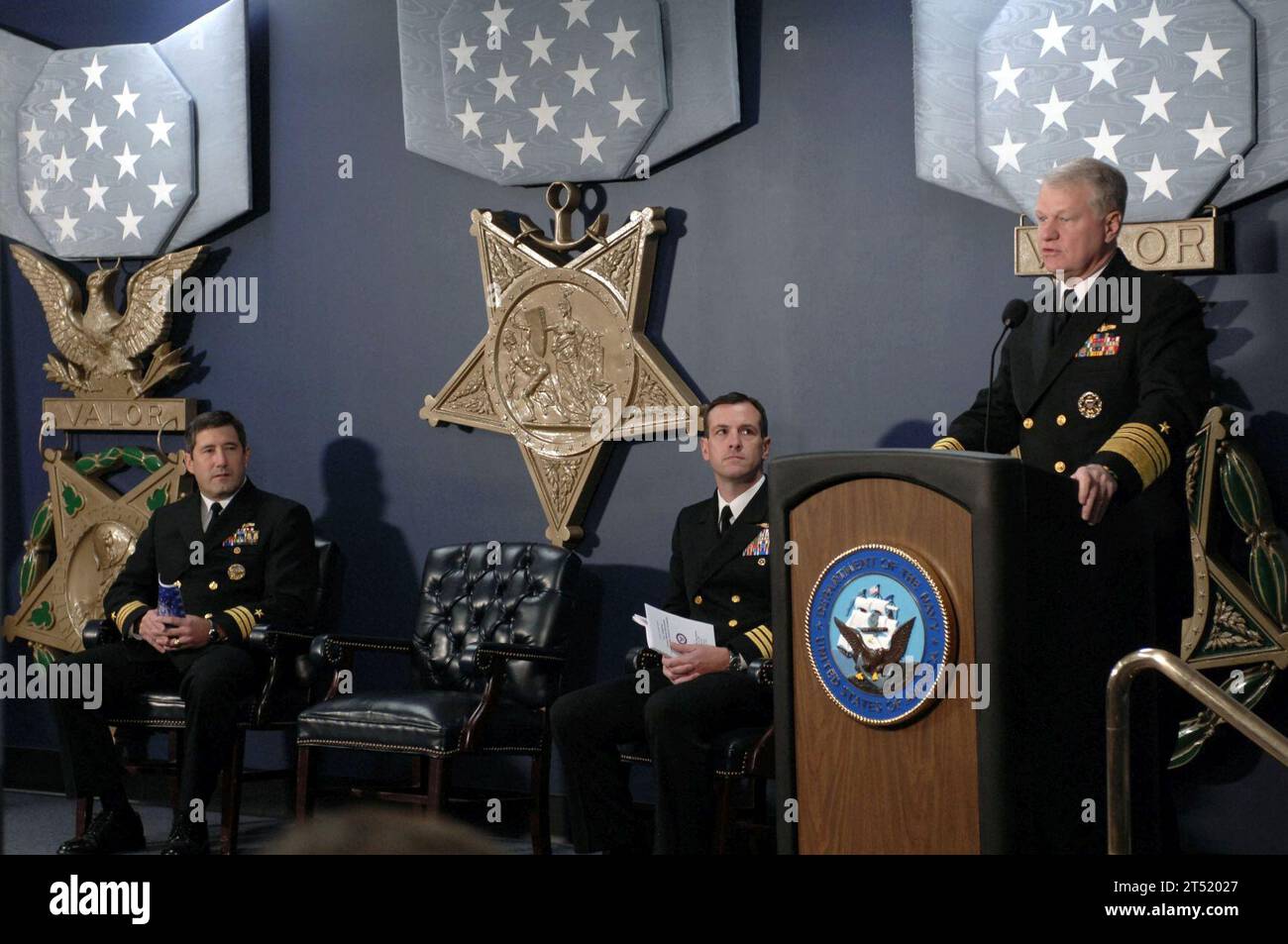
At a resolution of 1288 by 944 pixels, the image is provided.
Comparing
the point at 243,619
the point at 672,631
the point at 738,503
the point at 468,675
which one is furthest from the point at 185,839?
the point at 738,503

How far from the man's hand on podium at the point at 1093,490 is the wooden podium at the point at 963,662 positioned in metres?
0.02

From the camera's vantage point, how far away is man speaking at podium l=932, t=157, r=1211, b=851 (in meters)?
3.00

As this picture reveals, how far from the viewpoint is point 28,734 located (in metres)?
6.66

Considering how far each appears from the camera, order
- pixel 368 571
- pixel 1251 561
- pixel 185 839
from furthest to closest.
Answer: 1. pixel 368 571
2. pixel 185 839
3. pixel 1251 561

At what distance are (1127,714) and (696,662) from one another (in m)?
1.85

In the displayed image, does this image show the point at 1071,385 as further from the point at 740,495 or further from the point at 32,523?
the point at 32,523

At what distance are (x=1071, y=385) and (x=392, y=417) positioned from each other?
3091 mm

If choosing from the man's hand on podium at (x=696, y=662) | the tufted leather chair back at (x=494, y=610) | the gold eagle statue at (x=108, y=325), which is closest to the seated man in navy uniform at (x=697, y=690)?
the man's hand on podium at (x=696, y=662)

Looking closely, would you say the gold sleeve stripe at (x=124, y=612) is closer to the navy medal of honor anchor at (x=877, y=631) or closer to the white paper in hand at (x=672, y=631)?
the white paper in hand at (x=672, y=631)

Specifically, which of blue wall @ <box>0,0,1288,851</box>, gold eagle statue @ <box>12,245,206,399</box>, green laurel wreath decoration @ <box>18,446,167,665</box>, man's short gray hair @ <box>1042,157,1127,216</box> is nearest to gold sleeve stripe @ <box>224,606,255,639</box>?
blue wall @ <box>0,0,1288,851</box>

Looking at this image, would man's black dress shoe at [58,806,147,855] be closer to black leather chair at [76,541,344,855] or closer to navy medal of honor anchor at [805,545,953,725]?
black leather chair at [76,541,344,855]

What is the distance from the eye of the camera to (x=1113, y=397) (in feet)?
11.1

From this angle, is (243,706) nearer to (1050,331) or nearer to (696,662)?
(696,662)
